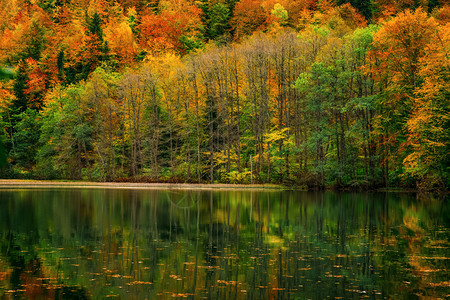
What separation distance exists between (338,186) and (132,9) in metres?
70.3

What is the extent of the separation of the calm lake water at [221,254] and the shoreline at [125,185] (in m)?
27.2

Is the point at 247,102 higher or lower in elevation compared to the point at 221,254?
higher

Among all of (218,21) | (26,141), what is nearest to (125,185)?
(26,141)

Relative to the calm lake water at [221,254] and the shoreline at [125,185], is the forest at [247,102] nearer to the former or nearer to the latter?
the shoreline at [125,185]

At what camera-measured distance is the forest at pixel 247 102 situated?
49375 mm

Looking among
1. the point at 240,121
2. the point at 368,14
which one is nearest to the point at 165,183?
the point at 240,121

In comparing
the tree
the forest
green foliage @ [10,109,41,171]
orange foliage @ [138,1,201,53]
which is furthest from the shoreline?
orange foliage @ [138,1,201,53]

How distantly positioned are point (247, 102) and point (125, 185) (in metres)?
18.4

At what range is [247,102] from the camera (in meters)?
66.4

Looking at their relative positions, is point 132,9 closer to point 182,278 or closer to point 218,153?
point 218,153

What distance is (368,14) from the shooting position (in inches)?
3524

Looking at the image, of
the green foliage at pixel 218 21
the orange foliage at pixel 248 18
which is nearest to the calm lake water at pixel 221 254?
the orange foliage at pixel 248 18

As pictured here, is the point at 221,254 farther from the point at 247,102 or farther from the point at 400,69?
the point at 247,102

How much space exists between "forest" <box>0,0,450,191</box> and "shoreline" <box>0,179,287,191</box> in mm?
1907
